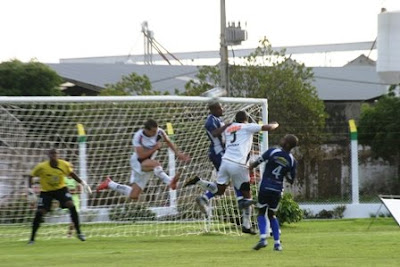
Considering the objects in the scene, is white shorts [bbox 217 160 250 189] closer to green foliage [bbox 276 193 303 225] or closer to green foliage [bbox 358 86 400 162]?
→ green foliage [bbox 276 193 303 225]

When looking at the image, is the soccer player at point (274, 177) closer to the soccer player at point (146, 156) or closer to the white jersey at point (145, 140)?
the soccer player at point (146, 156)

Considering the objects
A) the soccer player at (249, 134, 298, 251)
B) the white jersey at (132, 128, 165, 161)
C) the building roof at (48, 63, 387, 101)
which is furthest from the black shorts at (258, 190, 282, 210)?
the building roof at (48, 63, 387, 101)

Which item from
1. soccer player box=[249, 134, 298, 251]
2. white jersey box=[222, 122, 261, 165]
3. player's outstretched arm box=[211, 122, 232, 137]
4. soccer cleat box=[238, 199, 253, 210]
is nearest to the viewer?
soccer player box=[249, 134, 298, 251]

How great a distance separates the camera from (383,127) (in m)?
41.3

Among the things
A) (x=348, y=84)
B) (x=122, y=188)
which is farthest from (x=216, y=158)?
(x=348, y=84)

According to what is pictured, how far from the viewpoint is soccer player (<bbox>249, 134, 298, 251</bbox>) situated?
1659cm

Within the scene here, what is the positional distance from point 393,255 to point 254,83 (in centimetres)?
2970

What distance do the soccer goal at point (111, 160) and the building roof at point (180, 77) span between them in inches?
1043

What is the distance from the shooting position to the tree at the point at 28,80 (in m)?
40.4

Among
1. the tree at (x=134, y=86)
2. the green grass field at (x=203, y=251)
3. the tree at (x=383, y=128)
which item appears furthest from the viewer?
the tree at (x=134, y=86)

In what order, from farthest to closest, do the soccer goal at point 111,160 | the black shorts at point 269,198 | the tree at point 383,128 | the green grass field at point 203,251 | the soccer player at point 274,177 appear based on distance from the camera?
the tree at point 383,128
the soccer goal at point 111,160
the black shorts at point 269,198
the soccer player at point 274,177
the green grass field at point 203,251

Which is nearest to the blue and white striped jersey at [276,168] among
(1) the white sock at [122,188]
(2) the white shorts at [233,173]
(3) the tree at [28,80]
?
(2) the white shorts at [233,173]

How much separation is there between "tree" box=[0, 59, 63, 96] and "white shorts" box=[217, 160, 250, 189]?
72.7ft

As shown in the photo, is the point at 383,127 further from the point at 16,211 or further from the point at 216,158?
the point at 216,158
